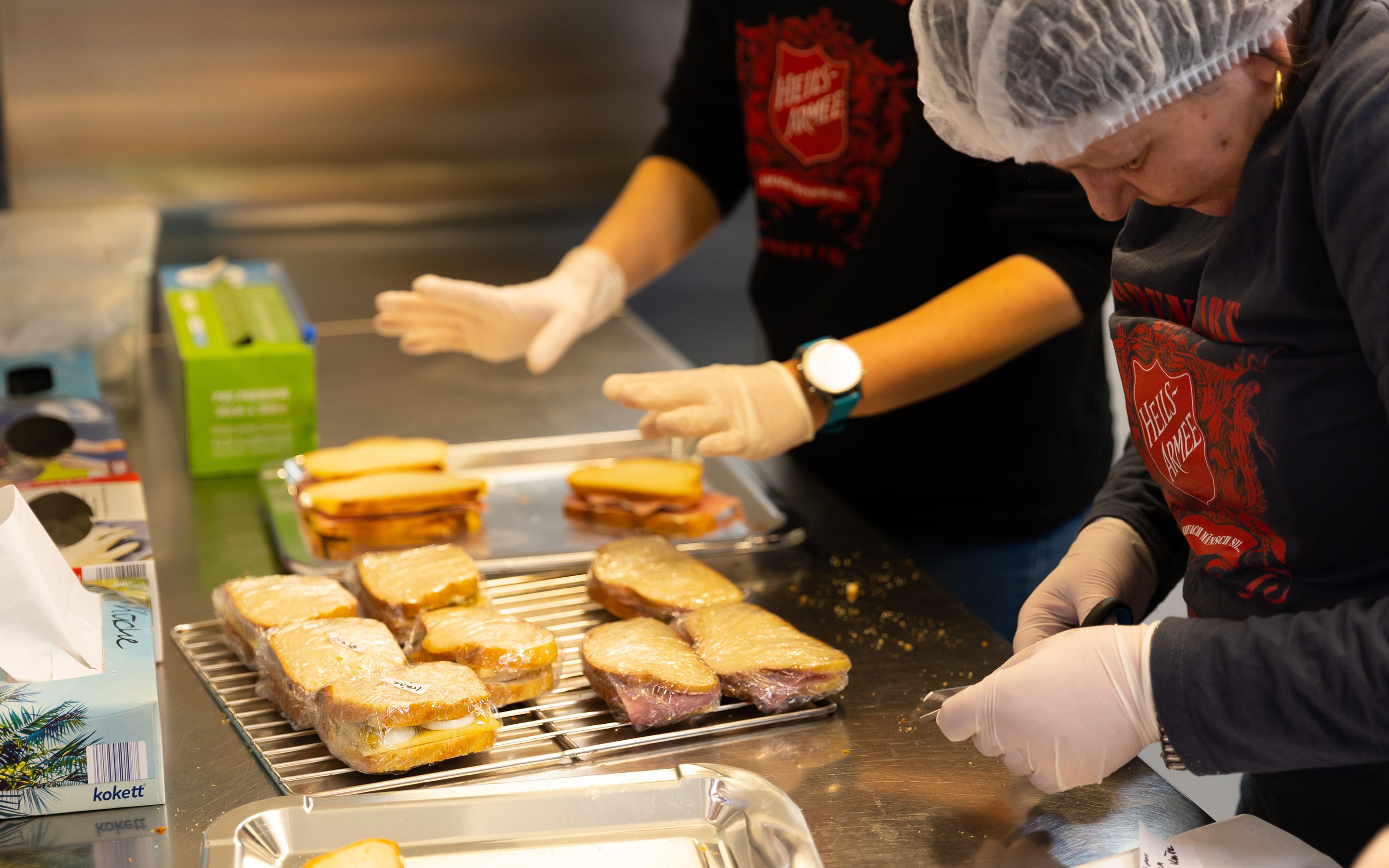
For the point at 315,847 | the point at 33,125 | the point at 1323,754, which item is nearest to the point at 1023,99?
the point at 1323,754

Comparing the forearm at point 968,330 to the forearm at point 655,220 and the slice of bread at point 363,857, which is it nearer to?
the forearm at point 655,220

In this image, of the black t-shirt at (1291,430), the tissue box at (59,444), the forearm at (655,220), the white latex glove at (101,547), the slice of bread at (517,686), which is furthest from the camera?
the forearm at (655,220)

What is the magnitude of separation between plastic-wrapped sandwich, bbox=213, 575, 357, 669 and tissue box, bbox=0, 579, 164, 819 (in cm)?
21

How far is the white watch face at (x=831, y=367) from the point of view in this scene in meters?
1.64

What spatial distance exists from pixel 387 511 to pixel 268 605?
0.35 meters

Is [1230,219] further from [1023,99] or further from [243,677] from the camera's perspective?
[243,677]

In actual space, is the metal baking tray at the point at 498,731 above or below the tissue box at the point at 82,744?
below

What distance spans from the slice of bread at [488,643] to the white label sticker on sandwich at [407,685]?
Answer: 86 millimetres

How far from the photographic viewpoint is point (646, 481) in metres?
1.77

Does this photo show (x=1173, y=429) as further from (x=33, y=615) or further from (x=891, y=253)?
(x=33, y=615)

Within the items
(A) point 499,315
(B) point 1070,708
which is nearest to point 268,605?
(A) point 499,315

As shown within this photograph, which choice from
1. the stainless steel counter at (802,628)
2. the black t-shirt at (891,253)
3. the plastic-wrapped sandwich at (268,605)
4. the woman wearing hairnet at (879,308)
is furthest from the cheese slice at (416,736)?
the black t-shirt at (891,253)

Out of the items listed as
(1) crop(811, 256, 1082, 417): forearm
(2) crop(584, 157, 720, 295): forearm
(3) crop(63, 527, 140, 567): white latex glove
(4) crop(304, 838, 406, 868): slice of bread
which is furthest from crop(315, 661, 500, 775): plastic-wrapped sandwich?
(2) crop(584, 157, 720, 295): forearm

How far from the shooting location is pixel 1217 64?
38.5 inches
